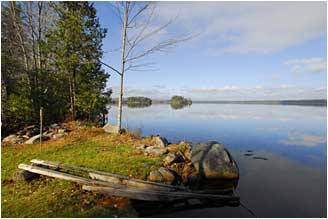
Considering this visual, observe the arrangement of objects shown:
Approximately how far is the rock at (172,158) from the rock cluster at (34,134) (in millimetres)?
6858

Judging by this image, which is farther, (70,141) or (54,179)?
(70,141)

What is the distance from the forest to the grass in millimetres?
3509

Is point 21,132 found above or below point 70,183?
above

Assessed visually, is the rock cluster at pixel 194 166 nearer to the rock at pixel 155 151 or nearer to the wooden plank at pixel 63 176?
the rock at pixel 155 151

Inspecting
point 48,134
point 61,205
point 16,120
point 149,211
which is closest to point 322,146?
point 149,211

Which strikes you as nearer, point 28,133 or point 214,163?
point 214,163

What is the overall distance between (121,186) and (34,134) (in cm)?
880

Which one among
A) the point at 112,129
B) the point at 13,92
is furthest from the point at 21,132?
the point at 112,129

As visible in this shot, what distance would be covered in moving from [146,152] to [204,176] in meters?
2.77

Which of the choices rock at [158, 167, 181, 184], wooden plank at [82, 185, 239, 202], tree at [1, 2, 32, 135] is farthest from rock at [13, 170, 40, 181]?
tree at [1, 2, 32, 135]

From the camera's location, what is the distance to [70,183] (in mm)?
5746

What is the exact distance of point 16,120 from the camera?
38.6 feet

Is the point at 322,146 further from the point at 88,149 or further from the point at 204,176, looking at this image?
the point at 88,149

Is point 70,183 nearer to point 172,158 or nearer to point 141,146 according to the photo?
point 172,158
